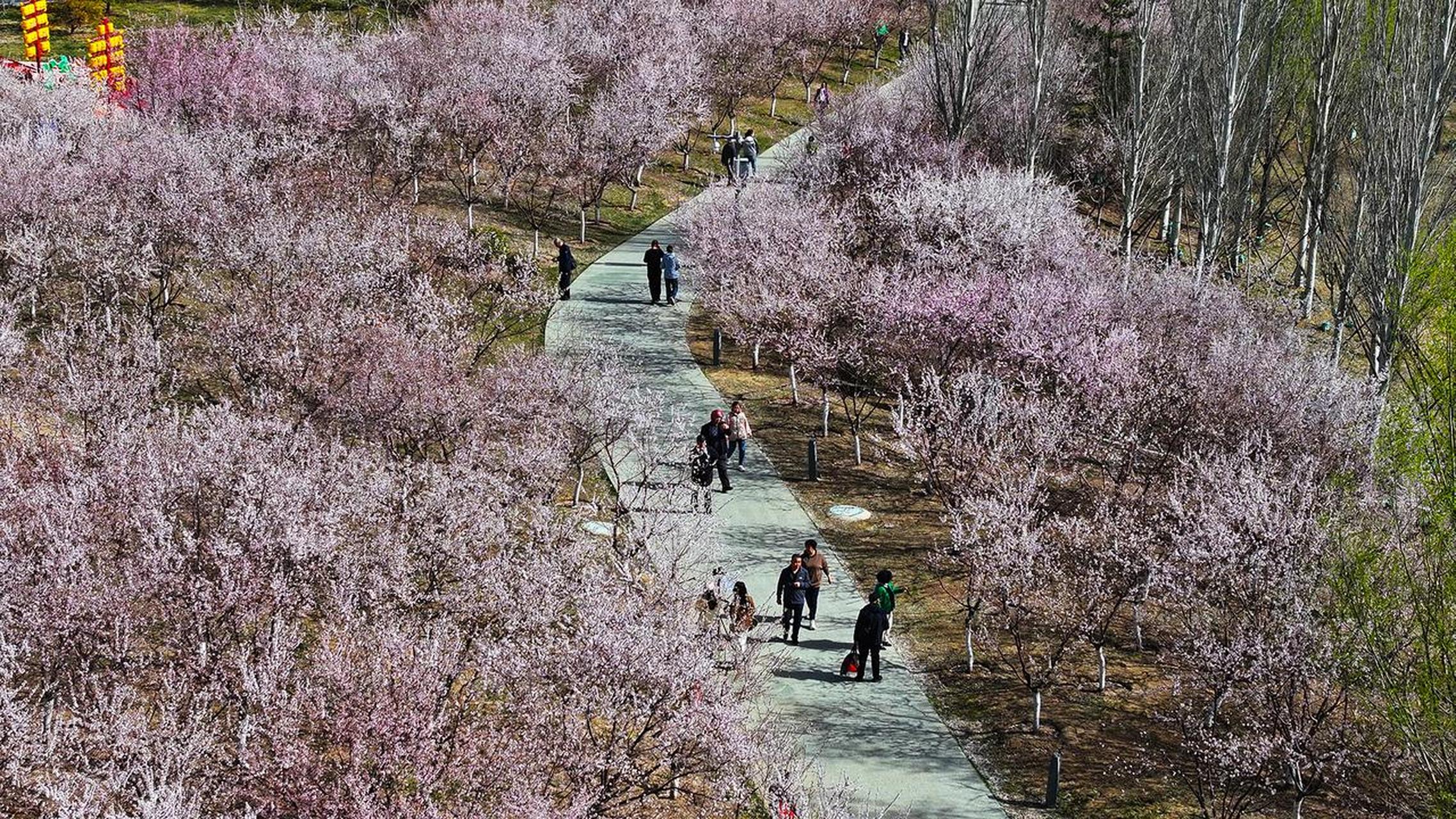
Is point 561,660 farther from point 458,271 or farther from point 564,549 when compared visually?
point 458,271

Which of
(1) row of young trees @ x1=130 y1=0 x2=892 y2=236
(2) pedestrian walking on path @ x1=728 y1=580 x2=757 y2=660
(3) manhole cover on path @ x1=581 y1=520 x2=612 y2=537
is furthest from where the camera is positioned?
(1) row of young trees @ x1=130 y1=0 x2=892 y2=236

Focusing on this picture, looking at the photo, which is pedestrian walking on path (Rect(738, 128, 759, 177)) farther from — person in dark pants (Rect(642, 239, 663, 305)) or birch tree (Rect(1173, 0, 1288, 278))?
birch tree (Rect(1173, 0, 1288, 278))

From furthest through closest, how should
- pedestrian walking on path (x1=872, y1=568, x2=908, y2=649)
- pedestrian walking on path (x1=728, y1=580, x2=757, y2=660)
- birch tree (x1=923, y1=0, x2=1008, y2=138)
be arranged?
birch tree (x1=923, y1=0, x2=1008, y2=138) → pedestrian walking on path (x1=872, y1=568, x2=908, y2=649) → pedestrian walking on path (x1=728, y1=580, x2=757, y2=660)

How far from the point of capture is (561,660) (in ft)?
56.3

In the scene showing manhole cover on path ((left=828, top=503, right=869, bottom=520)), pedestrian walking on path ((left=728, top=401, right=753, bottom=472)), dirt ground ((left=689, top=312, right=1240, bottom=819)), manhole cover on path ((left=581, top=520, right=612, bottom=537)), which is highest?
pedestrian walking on path ((left=728, top=401, right=753, bottom=472))

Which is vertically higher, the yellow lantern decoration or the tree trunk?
the yellow lantern decoration

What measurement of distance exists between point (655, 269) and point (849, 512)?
13.5 metres

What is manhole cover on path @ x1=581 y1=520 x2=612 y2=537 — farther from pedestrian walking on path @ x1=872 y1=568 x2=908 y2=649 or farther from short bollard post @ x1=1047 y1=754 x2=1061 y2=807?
short bollard post @ x1=1047 y1=754 x2=1061 y2=807

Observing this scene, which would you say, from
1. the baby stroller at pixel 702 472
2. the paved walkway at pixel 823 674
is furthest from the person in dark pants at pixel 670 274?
the baby stroller at pixel 702 472

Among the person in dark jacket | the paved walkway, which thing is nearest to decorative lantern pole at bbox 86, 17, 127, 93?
the paved walkway

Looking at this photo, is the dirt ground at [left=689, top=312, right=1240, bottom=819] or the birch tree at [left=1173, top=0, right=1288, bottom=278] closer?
the dirt ground at [left=689, top=312, right=1240, bottom=819]

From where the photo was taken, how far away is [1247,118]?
4519cm

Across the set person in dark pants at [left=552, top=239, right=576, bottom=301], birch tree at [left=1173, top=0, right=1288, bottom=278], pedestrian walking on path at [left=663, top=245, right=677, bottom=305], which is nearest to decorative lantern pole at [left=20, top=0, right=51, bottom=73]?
person in dark pants at [left=552, top=239, right=576, bottom=301]

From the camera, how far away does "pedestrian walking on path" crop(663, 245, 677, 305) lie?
135 feet
